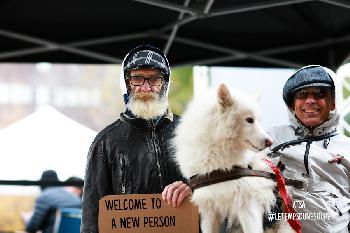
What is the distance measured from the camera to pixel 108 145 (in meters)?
2.76

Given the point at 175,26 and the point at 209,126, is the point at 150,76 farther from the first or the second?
the point at 175,26

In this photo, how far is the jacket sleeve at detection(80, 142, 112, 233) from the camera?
271 cm

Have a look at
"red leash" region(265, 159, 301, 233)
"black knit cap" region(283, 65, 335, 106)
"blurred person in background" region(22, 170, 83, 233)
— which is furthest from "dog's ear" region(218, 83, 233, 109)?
"blurred person in background" region(22, 170, 83, 233)

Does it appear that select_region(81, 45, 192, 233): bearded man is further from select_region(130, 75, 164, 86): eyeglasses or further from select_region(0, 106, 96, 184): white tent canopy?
select_region(0, 106, 96, 184): white tent canopy

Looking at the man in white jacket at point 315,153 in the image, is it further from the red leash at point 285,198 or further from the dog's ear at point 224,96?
the dog's ear at point 224,96

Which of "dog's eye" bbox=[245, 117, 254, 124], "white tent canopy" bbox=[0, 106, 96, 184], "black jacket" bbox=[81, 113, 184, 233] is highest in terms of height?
"white tent canopy" bbox=[0, 106, 96, 184]

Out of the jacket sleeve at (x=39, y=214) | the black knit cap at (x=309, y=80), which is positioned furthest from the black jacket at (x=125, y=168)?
the jacket sleeve at (x=39, y=214)

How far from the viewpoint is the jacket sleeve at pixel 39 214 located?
20.9 feet

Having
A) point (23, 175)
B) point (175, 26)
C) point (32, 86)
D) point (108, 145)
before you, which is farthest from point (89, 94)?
point (108, 145)

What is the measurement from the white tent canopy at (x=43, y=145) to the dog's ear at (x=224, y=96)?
4.29 meters

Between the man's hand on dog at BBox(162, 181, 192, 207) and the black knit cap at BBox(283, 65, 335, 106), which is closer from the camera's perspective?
the man's hand on dog at BBox(162, 181, 192, 207)

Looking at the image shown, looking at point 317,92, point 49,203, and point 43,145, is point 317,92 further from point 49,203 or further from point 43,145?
point 43,145

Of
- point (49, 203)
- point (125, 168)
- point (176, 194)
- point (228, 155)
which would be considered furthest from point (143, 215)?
point (49, 203)

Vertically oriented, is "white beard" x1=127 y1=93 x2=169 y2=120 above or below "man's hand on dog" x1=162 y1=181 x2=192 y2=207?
above
